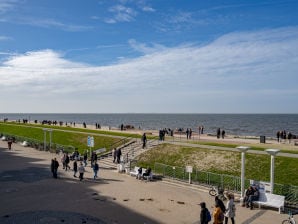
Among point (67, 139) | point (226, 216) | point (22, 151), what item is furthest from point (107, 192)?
point (67, 139)

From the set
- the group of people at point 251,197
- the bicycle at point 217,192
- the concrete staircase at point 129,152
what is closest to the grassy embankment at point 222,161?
the concrete staircase at point 129,152

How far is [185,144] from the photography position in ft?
117

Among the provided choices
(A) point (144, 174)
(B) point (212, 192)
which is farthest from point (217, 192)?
(A) point (144, 174)

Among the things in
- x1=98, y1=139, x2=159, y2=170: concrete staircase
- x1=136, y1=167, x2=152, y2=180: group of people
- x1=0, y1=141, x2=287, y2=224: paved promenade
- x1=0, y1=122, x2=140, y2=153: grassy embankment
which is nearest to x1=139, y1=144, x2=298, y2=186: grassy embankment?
x1=98, y1=139, x2=159, y2=170: concrete staircase

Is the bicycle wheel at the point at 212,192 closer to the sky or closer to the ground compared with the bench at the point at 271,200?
closer to the ground

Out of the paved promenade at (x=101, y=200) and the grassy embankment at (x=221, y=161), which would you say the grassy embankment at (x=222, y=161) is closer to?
the grassy embankment at (x=221, y=161)

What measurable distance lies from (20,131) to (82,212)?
5435cm

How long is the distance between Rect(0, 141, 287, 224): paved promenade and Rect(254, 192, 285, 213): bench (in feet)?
1.21

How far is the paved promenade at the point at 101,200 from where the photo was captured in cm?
1756

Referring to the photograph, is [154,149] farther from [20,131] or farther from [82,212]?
[20,131]

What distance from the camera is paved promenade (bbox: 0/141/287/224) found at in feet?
57.6

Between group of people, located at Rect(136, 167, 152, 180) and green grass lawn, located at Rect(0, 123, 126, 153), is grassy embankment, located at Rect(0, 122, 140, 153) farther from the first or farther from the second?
group of people, located at Rect(136, 167, 152, 180)

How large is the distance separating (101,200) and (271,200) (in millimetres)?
9739

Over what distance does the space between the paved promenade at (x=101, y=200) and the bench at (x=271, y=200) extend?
370 millimetres
